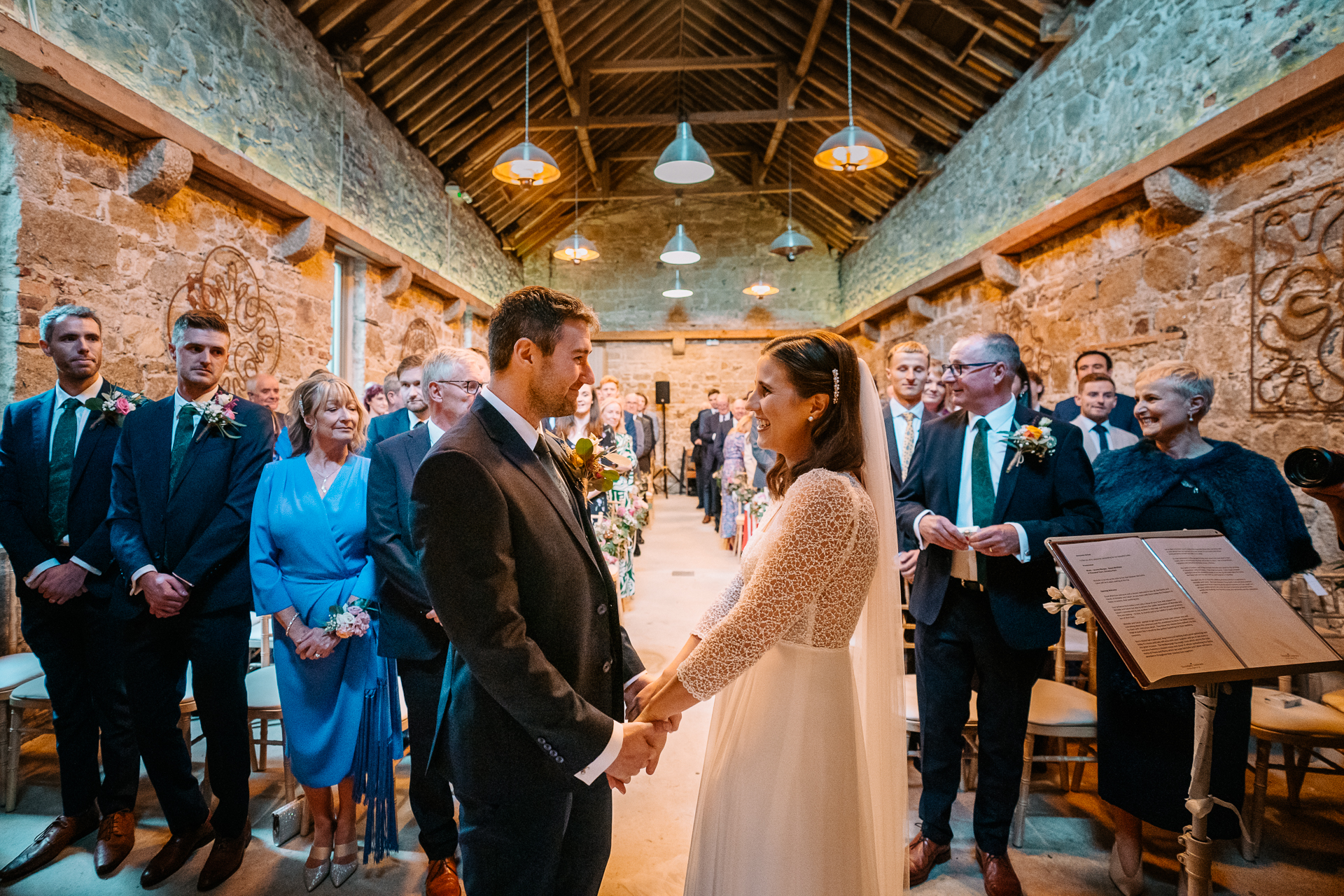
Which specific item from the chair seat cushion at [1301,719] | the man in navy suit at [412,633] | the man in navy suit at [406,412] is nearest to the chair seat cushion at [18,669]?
the man in navy suit at [406,412]

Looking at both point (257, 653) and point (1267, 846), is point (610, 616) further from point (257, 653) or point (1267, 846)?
point (257, 653)

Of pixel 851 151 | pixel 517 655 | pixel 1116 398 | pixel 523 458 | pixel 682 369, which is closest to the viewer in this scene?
pixel 517 655

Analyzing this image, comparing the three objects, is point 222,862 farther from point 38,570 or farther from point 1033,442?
point 1033,442

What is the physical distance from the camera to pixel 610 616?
1.38m

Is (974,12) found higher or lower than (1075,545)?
higher

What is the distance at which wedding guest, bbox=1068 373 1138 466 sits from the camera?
12.9 feet

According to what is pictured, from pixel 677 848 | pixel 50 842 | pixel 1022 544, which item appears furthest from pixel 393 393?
pixel 1022 544

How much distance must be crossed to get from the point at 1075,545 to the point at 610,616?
3.80 ft

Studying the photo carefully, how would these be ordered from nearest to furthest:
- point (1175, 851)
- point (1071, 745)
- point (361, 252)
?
1. point (1175, 851)
2. point (1071, 745)
3. point (361, 252)

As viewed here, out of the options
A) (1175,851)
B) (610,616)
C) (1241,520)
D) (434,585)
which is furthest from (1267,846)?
(434,585)

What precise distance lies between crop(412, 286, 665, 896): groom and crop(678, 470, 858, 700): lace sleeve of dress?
0.81 ft

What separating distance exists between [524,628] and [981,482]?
1817mm

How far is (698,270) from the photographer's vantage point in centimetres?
1409

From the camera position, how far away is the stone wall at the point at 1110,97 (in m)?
3.94
